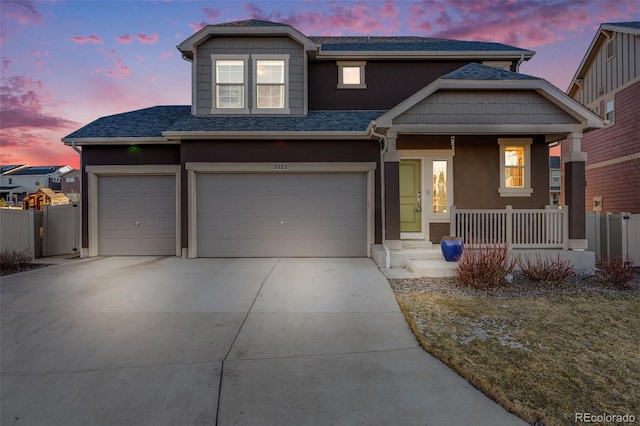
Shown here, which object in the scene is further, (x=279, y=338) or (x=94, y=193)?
(x=94, y=193)

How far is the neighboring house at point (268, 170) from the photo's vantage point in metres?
10.1

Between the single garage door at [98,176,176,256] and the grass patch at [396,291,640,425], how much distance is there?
25.3 feet

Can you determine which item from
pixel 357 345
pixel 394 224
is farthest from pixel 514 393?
pixel 394 224

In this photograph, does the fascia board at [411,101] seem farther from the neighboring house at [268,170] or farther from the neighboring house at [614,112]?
the neighboring house at [614,112]

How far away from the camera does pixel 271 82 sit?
11.0m

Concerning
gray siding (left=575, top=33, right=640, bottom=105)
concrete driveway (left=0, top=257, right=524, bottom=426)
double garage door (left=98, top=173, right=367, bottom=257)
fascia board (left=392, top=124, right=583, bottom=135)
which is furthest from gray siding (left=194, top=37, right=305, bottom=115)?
gray siding (left=575, top=33, right=640, bottom=105)

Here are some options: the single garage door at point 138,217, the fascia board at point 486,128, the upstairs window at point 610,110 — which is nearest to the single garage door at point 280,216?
the single garage door at point 138,217

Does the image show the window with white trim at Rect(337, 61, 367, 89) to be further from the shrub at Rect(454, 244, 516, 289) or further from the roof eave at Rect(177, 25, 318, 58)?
the shrub at Rect(454, 244, 516, 289)

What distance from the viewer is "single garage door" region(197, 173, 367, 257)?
10164 millimetres

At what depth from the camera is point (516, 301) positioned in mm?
6055

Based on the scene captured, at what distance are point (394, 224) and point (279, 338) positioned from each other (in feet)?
16.0

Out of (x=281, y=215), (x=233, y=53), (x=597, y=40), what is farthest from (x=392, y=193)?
(x=597, y=40)

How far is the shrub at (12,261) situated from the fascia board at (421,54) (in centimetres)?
1013

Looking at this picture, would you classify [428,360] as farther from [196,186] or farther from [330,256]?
[196,186]
